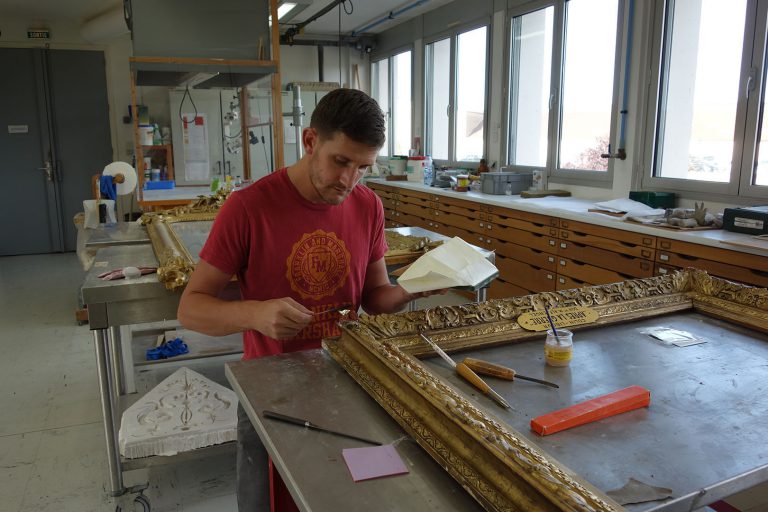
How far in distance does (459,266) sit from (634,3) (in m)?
3.47

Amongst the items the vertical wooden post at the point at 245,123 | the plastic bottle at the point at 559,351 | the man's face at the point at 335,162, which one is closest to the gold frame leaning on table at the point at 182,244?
the man's face at the point at 335,162

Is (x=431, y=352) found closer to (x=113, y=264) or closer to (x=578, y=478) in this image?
(x=578, y=478)

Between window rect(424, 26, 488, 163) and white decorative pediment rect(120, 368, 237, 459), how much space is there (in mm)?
4223

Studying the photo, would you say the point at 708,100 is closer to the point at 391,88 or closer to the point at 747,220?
the point at 747,220

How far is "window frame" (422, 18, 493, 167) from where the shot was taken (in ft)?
18.6

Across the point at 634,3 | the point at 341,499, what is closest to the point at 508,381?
the point at 341,499

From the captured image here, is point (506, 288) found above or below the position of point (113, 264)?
below

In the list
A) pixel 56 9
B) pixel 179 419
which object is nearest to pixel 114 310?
pixel 179 419

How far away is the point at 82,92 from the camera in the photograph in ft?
22.3

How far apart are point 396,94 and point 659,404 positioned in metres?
7.24

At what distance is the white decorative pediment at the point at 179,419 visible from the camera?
2008mm

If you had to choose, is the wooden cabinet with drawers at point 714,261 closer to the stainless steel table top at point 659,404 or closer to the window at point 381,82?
the stainless steel table top at point 659,404

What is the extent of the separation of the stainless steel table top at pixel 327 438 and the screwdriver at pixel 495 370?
0.75 ft

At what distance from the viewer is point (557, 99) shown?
4.84m
